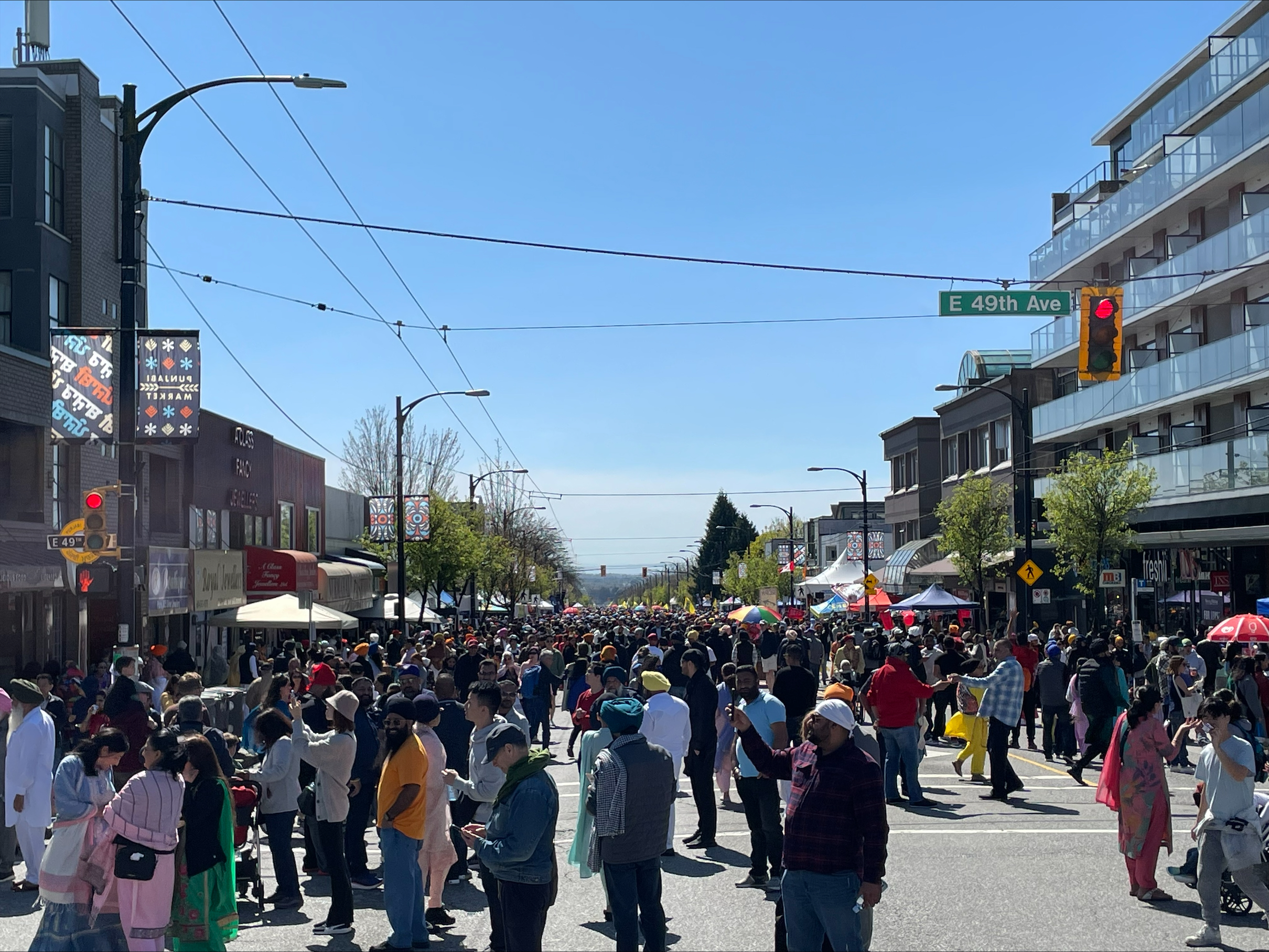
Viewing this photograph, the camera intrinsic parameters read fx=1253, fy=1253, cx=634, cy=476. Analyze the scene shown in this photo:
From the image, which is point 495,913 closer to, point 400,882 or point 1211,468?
point 400,882

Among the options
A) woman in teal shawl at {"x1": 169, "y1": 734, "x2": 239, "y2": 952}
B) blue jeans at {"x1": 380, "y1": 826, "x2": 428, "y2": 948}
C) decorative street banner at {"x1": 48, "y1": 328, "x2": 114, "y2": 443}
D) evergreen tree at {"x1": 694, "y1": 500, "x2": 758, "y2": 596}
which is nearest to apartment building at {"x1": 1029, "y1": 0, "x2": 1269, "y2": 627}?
decorative street banner at {"x1": 48, "y1": 328, "x2": 114, "y2": 443}

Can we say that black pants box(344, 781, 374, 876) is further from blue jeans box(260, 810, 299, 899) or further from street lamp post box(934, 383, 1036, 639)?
street lamp post box(934, 383, 1036, 639)

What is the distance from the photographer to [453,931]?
9.02 meters

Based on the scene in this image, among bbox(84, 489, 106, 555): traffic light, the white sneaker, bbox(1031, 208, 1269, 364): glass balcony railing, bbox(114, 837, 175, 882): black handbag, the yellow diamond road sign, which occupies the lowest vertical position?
the white sneaker

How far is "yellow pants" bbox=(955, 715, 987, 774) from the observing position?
16.0 metres

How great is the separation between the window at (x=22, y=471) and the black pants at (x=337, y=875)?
63.6 ft

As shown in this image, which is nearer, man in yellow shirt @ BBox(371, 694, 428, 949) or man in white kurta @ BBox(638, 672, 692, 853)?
man in yellow shirt @ BBox(371, 694, 428, 949)

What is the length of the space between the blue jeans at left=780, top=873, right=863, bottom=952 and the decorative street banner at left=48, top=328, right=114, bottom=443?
40.8 feet

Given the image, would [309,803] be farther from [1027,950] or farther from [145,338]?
[145,338]

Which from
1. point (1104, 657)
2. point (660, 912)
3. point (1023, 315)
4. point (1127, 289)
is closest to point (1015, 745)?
point (1104, 657)

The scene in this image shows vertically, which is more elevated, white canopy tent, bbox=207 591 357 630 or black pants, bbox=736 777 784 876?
white canopy tent, bbox=207 591 357 630

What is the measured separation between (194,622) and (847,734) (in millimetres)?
31042

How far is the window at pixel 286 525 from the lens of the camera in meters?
42.1

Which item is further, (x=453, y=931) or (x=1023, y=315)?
(x=1023, y=315)
